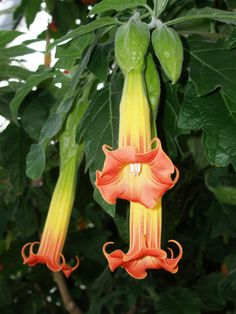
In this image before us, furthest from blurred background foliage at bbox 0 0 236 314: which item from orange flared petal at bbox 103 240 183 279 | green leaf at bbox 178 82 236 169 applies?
orange flared petal at bbox 103 240 183 279

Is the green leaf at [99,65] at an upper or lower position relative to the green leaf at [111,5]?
lower

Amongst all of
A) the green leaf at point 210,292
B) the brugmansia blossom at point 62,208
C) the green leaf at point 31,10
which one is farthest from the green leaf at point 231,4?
the green leaf at point 210,292

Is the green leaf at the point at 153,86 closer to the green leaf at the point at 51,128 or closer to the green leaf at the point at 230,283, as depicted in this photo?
the green leaf at the point at 51,128

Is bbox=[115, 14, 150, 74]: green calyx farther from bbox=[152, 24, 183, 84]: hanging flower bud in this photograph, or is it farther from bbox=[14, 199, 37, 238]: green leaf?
bbox=[14, 199, 37, 238]: green leaf

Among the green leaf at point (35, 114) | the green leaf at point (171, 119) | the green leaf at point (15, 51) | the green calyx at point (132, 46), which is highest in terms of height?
the green calyx at point (132, 46)

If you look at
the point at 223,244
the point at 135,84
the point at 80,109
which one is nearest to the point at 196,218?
the point at 223,244

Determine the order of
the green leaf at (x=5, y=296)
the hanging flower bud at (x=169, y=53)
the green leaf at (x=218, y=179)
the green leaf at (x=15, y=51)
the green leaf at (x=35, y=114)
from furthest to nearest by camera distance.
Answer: the green leaf at (x=5, y=296)
the green leaf at (x=218, y=179)
the green leaf at (x=35, y=114)
the green leaf at (x=15, y=51)
the hanging flower bud at (x=169, y=53)

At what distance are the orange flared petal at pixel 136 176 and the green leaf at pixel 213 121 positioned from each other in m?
0.11

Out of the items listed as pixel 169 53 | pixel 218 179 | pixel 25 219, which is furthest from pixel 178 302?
pixel 169 53

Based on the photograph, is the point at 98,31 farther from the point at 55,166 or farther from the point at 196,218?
the point at 196,218

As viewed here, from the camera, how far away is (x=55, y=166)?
149cm

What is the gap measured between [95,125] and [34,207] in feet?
3.25

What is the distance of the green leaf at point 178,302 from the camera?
155 centimetres

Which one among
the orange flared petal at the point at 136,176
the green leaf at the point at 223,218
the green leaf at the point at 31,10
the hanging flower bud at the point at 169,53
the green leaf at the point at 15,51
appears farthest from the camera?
the green leaf at the point at 223,218
